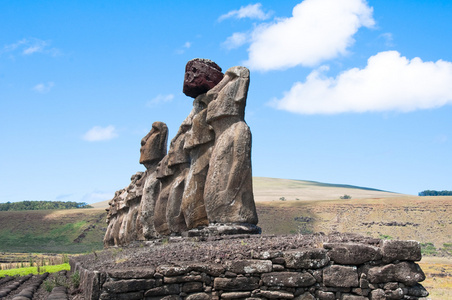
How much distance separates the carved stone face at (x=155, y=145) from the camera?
16.8m

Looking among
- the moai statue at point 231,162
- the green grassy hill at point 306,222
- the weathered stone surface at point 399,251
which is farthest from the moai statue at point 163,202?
the green grassy hill at point 306,222

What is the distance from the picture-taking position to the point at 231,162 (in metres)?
10.4

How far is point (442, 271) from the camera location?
18.0 meters

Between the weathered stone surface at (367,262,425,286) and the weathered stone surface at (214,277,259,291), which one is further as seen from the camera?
the weathered stone surface at (214,277,259,291)

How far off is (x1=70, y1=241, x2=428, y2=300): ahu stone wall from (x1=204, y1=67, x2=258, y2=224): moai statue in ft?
10.5

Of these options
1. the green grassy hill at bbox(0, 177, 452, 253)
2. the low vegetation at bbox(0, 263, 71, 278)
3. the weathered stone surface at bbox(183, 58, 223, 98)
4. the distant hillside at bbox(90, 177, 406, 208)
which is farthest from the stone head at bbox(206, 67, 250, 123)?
the distant hillside at bbox(90, 177, 406, 208)

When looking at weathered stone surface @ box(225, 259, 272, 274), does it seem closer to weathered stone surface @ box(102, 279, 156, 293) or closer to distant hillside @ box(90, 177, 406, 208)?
weathered stone surface @ box(102, 279, 156, 293)

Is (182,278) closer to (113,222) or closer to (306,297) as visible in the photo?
(306,297)

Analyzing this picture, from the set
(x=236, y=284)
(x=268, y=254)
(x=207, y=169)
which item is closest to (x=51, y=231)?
(x=207, y=169)

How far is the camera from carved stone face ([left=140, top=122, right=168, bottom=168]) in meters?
16.8

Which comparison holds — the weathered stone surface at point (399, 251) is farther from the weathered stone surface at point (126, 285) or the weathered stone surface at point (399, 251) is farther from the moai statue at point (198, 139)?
the moai statue at point (198, 139)

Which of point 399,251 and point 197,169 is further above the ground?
point 197,169

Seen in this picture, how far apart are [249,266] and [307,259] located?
2.63 feet

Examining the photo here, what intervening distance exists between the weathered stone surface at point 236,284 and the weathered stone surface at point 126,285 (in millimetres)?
967
